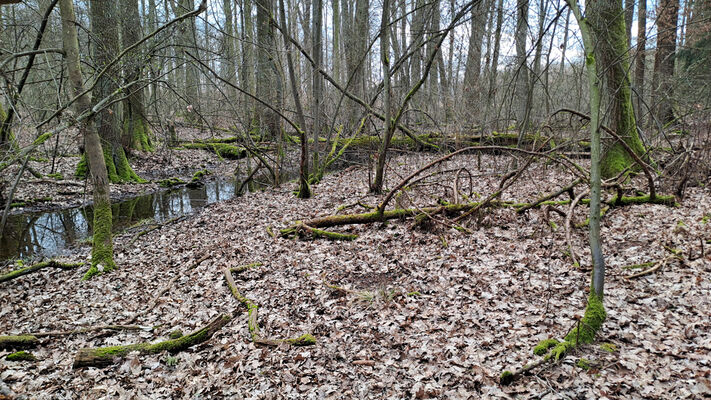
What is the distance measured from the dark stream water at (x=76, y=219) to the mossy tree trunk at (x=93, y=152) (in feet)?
7.90

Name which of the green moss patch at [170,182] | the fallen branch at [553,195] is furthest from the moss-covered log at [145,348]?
the green moss patch at [170,182]

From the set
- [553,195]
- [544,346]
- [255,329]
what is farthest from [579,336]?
[553,195]

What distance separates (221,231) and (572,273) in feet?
22.3

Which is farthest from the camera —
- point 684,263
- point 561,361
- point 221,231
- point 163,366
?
point 221,231

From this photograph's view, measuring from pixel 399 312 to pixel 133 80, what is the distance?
5856mm

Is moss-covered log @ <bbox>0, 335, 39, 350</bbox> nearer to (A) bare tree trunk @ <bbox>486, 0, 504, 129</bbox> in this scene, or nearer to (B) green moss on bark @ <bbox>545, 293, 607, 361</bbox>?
(B) green moss on bark @ <bbox>545, 293, 607, 361</bbox>

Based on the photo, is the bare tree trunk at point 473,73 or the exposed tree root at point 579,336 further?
the bare tree trunk at point 473,73

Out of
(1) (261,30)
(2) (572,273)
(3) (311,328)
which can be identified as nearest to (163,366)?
(3) (311,328)

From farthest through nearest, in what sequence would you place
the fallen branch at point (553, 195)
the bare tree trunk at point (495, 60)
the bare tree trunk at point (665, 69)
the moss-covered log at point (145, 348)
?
the bare tree trunk at point (665, 69)
the bare tree trunk at point (495, 60)
the fallen branch at point (553, 195)
the moss-covered log at point (145, 348)

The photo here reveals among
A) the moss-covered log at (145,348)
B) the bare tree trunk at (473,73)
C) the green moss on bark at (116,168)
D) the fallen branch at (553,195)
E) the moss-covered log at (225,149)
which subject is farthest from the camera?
the moss-covered log at (225,149)

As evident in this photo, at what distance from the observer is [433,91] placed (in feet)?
56.4

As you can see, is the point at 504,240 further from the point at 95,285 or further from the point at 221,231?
the point at 95,285

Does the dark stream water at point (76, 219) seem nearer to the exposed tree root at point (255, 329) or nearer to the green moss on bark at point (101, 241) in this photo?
the green moss on bark at point (101, 241)

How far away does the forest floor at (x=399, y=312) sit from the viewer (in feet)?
11.4
